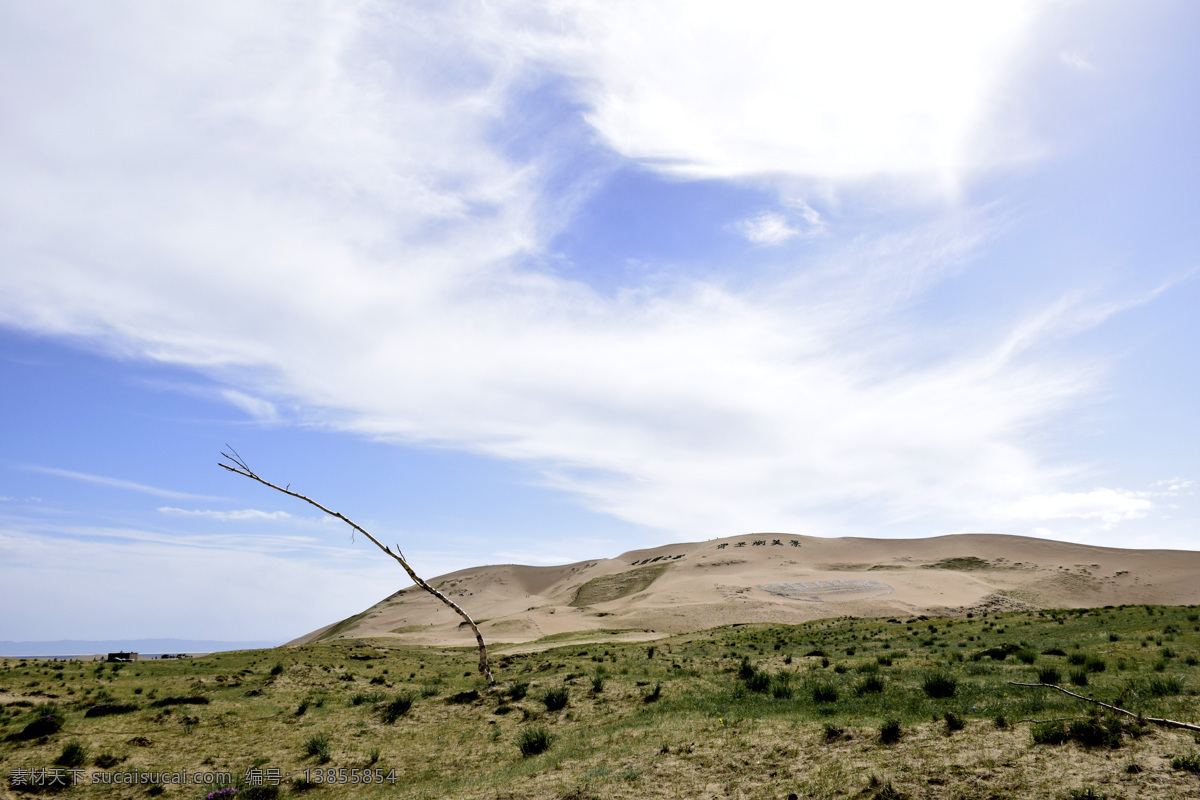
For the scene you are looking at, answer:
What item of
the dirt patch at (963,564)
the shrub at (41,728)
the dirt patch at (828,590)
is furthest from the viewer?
the dirt patch at (963,564)

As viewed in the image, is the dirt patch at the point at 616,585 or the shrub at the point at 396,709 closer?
the shrub at the point at 396,709

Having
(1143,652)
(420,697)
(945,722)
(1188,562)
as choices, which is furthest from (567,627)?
(1188,562)

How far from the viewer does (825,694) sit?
16.6 m

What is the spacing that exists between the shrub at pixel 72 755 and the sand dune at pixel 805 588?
46208mm

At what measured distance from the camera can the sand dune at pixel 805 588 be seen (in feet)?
230

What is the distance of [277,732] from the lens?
19156 millimetres

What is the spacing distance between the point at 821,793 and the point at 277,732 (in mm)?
16454

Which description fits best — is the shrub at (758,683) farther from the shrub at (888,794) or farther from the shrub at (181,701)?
the shrub at (181,701)

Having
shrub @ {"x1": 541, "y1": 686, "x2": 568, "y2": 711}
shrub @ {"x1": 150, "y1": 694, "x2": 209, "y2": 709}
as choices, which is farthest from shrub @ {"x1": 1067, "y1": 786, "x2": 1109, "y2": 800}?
shrub @ {"x1": 150, "y1": 694, "x2": 209, "y2": 709}

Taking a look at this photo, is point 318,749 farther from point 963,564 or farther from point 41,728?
point 963,564

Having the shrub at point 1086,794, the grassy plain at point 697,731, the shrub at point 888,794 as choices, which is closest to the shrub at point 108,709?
the grassy plain at point 697,731

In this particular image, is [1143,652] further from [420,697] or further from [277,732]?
[277,732]

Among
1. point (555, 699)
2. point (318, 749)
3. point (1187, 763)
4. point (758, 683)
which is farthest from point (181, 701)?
point (1187, 763)

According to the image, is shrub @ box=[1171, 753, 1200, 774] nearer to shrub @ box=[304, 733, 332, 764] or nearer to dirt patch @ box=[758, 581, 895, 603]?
shrub @ box=[304, 733, 332, 764]
